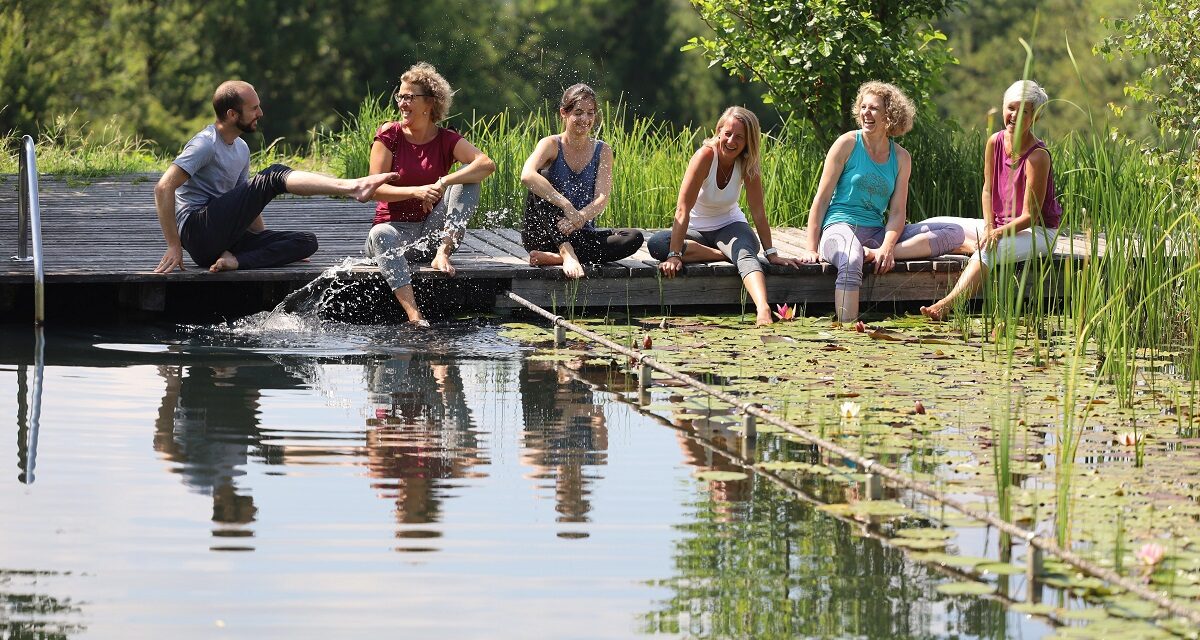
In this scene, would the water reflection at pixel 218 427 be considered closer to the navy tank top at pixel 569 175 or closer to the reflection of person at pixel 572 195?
the reflection of person at pixel 572 195

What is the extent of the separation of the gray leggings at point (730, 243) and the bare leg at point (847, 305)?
0.43 m

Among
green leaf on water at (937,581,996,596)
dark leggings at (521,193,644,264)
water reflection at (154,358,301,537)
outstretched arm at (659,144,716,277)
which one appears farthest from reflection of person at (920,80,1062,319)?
green leaf on water at (937,581,996,596)

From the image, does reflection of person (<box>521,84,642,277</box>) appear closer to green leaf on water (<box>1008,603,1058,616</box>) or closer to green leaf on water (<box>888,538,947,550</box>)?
green leaf on water (<box>888,538,947,550</box>)

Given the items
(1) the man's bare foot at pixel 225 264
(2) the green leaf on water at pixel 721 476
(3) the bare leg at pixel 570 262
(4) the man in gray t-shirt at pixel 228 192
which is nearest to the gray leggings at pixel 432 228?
Answer: (4) the man in gray t-shirt at pixel 228 192

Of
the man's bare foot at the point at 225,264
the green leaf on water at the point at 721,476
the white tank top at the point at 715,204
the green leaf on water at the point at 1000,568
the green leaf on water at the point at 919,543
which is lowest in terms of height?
the green leaf on water at the point at 1000,568

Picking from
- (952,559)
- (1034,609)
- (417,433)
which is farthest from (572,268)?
(1034,609)

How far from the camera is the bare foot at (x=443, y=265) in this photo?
789cm

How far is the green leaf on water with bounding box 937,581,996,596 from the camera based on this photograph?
3643 millimetres

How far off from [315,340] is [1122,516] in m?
4.11

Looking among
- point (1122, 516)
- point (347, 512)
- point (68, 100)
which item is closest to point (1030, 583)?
point (1122, 516)

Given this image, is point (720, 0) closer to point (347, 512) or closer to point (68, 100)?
point (347, 512)

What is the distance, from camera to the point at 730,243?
8242 mm

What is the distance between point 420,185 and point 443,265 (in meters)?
0.41

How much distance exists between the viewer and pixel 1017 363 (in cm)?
659
